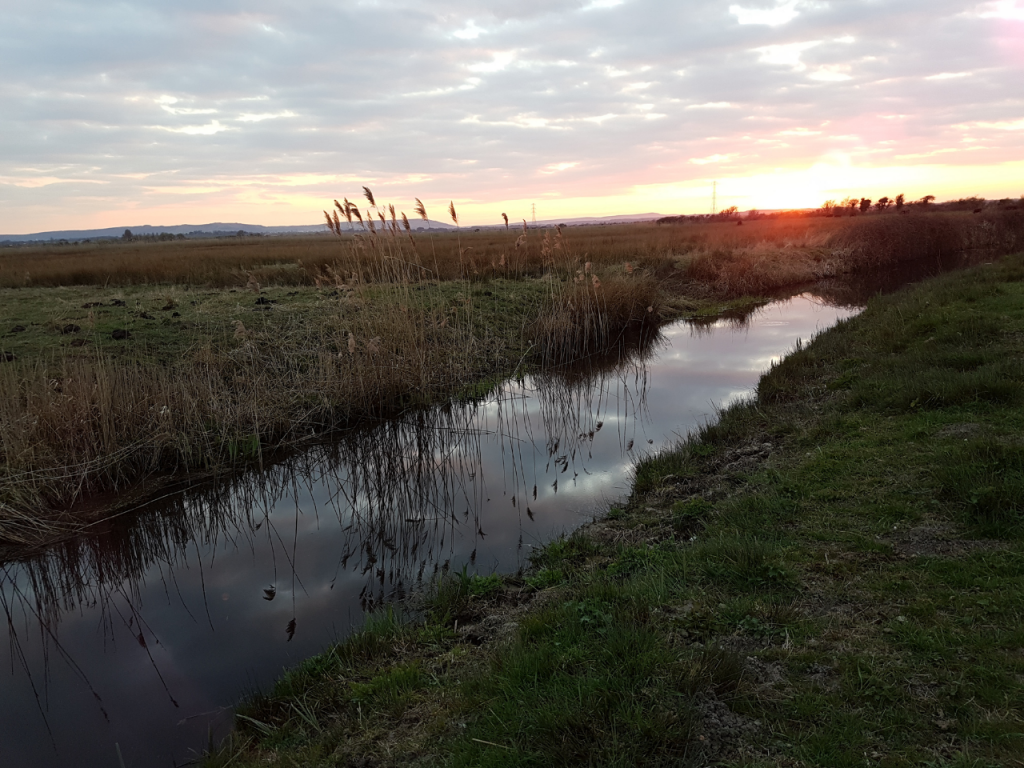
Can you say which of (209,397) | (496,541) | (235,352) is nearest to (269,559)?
(496,541)

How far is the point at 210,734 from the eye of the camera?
3.49 metres

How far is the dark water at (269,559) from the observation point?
3.89 meters

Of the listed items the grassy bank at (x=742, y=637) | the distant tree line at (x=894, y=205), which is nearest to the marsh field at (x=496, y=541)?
the grassy bank at (x=742, y=637)

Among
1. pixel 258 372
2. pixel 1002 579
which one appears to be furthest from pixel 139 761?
pixel 258 372

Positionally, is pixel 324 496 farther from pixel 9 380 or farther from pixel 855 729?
pixel 855 729

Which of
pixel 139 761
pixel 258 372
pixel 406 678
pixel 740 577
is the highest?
Answer: pixel 258 372

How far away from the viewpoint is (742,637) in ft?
10.5

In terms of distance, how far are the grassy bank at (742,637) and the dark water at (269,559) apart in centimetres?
64

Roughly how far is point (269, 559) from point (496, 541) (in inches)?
87.7

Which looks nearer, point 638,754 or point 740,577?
point 638,754

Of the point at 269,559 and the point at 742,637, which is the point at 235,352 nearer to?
the point at 269,559

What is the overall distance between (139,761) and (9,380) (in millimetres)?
5769

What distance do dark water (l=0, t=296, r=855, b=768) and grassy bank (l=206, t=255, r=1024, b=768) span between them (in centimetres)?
64

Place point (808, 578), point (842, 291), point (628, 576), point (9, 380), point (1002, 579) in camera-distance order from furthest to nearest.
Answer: point (842, 291)
point (9, 380)
point (628, 576)
point (808, 578)
point (1002, 579)
